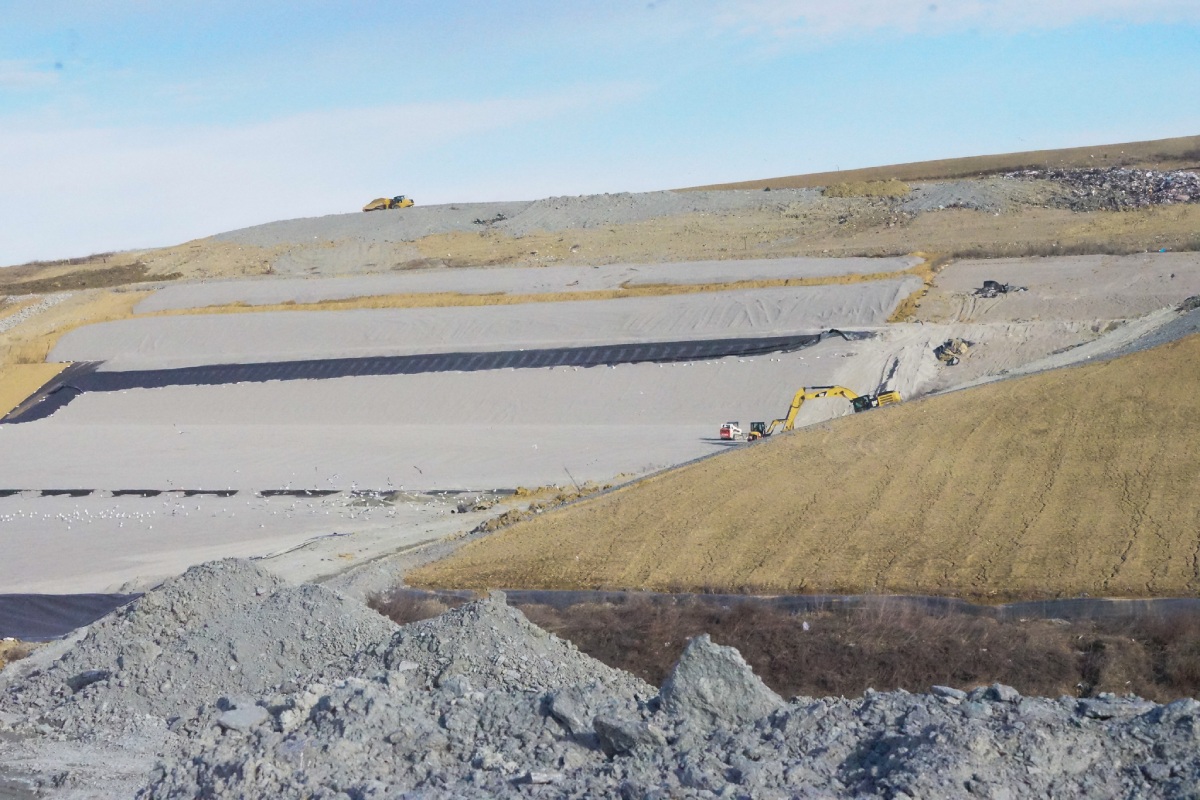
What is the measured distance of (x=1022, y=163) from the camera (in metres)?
65.8

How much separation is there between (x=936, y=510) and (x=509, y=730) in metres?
A: 8.94

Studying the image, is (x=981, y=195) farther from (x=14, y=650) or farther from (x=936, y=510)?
(x=14, y=650)

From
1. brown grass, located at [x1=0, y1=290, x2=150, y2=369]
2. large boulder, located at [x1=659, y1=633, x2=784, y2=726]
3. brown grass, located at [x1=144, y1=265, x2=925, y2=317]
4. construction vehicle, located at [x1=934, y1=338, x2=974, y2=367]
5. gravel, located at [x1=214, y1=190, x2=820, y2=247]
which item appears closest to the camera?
large boulder, located at [x1=659, y1=633, x2=784, y2=726]

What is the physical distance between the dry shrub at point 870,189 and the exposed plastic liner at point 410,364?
24.3 m

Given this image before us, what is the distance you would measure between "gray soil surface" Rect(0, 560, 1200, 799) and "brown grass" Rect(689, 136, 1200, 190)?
53993 mm

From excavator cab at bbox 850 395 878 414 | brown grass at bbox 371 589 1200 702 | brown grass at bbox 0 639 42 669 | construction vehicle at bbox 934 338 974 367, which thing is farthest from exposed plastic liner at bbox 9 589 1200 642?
construction vehicle at bbox 934 338 974 367

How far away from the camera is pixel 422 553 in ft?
57.1

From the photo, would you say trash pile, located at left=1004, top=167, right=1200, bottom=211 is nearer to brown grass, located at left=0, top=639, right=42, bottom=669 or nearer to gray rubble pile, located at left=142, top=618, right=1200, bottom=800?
brown grass, located at left=0, top=639, right=42, bottom=669

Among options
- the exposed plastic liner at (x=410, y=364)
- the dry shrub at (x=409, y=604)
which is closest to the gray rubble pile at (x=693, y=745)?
the dry shrub at (x=409, y=604)

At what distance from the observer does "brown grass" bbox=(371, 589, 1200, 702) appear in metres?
11.0

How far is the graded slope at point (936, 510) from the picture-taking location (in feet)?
45.4

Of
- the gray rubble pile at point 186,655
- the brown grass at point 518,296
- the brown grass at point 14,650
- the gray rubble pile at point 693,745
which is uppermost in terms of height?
the brown grass at point 518,296

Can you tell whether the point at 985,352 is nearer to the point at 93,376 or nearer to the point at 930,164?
the point at 93,376

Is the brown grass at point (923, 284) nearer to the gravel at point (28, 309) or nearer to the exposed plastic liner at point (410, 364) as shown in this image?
the exposed plastic liner at point (410, 364)
